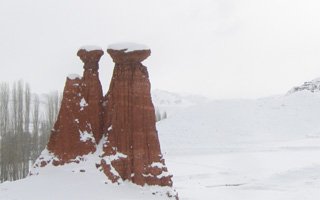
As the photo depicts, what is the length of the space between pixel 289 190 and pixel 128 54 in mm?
9350

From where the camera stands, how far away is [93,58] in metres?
12.0

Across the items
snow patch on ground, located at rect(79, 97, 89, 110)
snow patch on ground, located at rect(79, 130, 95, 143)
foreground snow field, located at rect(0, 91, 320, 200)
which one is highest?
snow patch on ground, located at rect(79, 97, 89, 110)

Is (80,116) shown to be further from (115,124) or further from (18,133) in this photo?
(18,133)

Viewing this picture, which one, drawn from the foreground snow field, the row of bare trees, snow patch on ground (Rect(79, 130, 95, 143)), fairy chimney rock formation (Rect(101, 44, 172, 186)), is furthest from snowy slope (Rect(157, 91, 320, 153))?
fairy chimney rock formation (Rect(101, 44, 172, 186))

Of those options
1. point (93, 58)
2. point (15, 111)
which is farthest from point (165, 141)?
point (93, 58)

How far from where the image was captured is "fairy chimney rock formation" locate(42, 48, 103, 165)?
11.6m

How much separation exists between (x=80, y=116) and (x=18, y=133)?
923 inches

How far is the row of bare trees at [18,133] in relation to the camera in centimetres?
3103

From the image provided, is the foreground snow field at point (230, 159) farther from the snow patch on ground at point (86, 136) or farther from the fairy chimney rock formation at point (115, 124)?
the snow patch on ground at point (86, 136)

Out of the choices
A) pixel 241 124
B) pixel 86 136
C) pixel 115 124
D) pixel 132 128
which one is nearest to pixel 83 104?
pixel 86 136

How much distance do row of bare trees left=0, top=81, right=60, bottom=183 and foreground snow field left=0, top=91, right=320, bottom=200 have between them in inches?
379

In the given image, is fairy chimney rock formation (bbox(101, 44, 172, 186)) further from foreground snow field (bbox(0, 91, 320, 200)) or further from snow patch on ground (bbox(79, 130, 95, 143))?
snow patch on ground (bbox(79, 130, 95, 143))

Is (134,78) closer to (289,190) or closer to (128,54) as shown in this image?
(128,54)

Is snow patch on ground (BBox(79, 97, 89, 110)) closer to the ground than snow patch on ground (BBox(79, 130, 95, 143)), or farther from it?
farther from it
